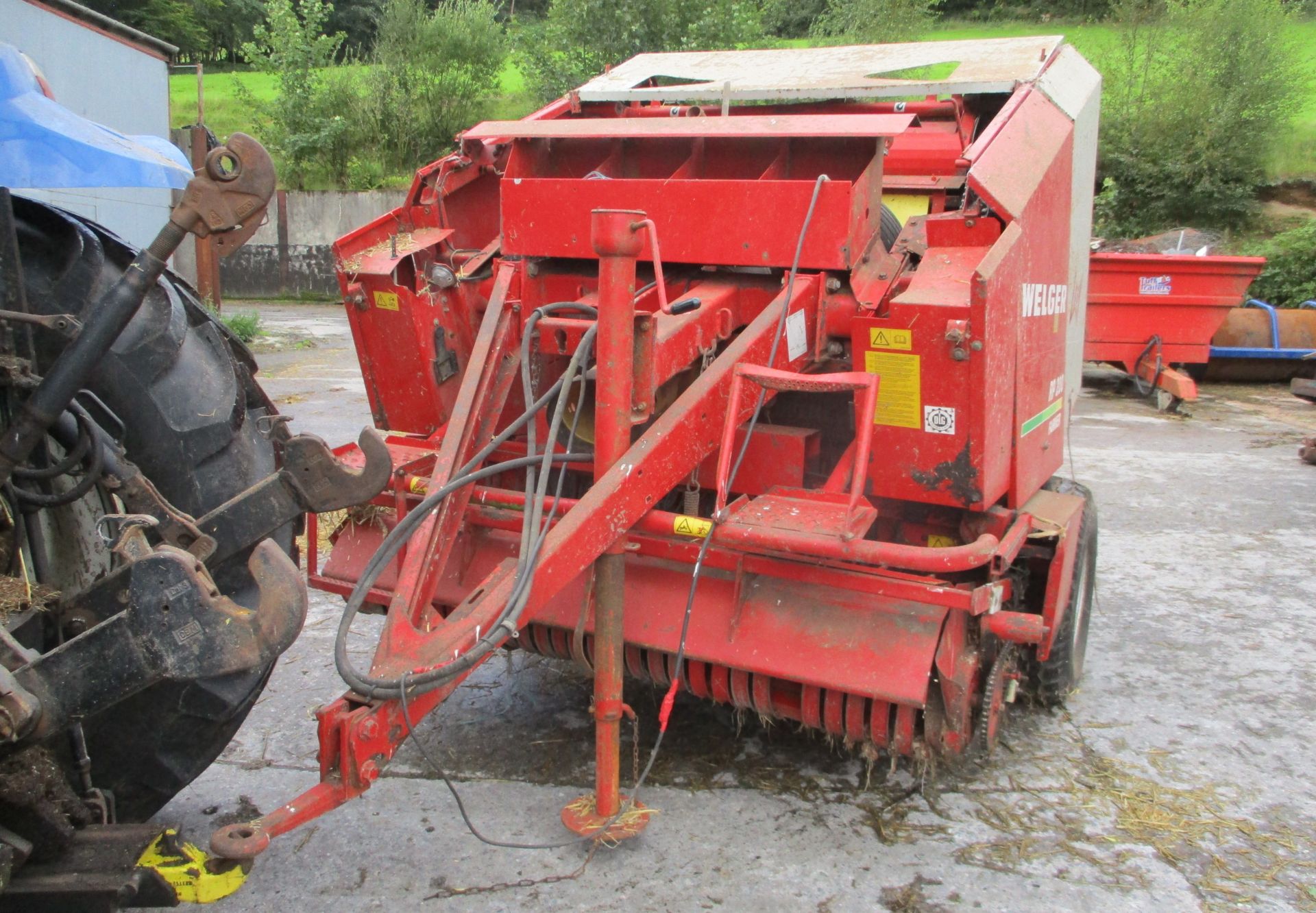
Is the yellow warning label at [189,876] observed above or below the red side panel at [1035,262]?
below

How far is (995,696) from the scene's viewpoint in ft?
9.75

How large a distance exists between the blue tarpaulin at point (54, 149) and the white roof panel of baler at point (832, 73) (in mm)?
2480

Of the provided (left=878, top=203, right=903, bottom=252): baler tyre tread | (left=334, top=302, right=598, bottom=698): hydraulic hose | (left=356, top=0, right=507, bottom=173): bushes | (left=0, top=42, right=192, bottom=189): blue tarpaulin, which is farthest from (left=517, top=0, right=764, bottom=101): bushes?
(left=0, top=42, right=192, bottom=189): blue tarpaulin

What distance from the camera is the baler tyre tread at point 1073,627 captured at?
11.2 ft

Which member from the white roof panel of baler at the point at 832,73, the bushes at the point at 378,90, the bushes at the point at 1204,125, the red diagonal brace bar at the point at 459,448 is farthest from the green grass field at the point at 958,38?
the red diagonal brace bar at the point at 459,448

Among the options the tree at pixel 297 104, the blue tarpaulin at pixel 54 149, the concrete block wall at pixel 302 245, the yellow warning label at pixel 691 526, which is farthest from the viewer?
the tree at pixel 297 104

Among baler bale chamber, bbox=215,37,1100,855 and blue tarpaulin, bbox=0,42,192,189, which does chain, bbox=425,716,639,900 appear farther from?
blue tarpaulin, bbox=0,42,192,189

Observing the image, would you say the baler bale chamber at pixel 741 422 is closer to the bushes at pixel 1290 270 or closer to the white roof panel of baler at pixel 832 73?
the white roof panel of baler at pixel 832 73

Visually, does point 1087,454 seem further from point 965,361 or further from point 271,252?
A: point 271,252

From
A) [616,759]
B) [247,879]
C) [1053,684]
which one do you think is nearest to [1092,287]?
[1053,684]

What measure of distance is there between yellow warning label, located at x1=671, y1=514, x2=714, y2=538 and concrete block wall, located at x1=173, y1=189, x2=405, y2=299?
18.6 m

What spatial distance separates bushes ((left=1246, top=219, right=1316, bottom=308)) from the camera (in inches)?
522

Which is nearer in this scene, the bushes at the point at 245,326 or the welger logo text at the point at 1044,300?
the welger logo text at the point at 1044,300

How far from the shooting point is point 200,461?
212cm
